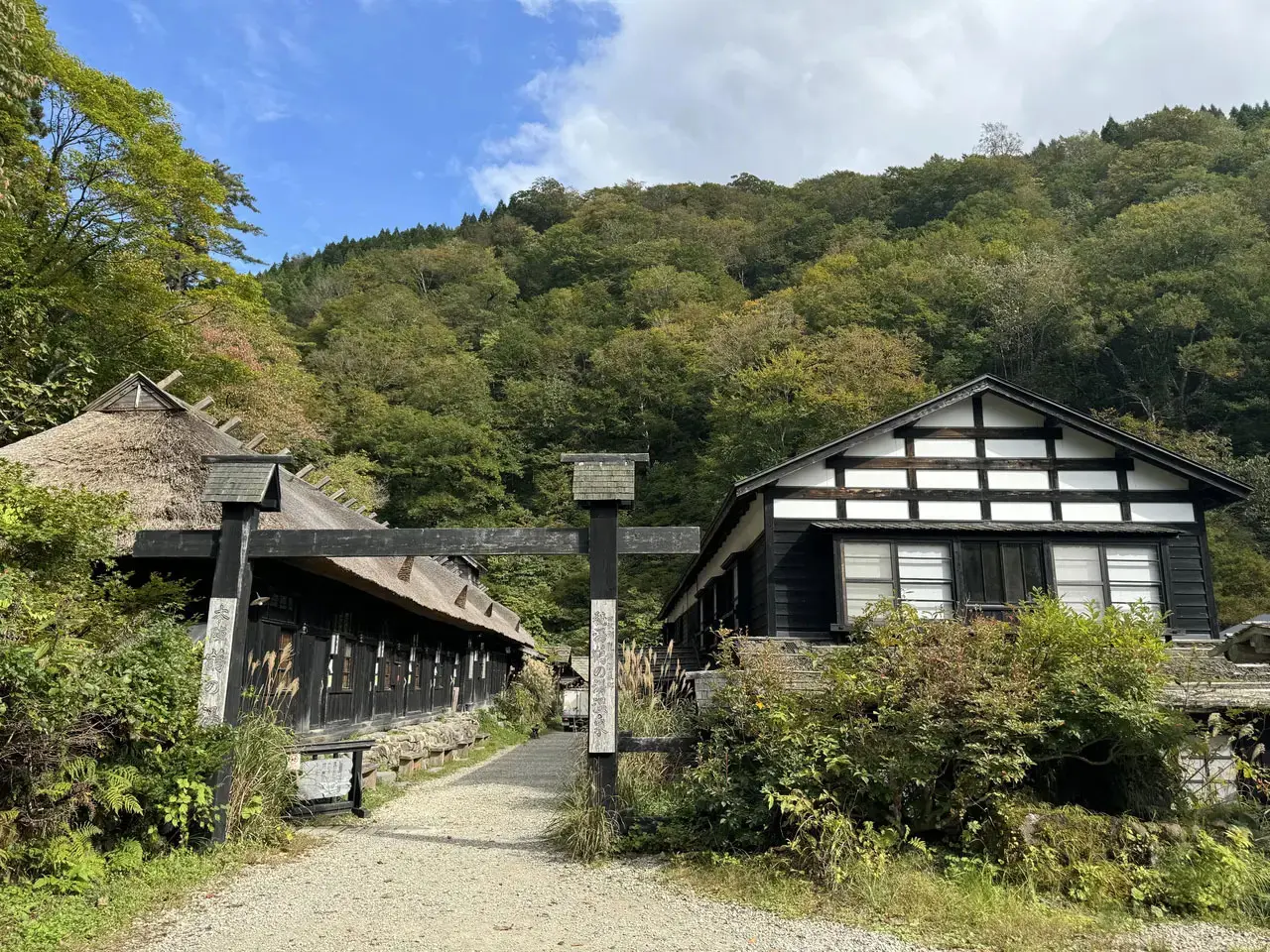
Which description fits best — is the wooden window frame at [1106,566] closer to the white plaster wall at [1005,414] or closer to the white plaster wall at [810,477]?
the white plaster wall at [1005,414]

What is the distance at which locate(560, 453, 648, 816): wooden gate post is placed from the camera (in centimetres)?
677

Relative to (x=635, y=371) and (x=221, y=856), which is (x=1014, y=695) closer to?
(x=221, y=856)

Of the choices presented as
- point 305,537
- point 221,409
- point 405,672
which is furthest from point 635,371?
point 305,537

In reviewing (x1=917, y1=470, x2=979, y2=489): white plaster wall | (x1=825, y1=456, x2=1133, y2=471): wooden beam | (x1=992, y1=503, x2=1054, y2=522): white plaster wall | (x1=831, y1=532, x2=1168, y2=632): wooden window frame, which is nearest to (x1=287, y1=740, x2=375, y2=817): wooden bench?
(x1=831, y1=532, x2=1168, y2=632): wooden window frame

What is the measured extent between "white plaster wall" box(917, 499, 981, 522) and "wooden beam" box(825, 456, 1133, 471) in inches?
23.6

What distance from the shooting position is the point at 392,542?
23.7 feet

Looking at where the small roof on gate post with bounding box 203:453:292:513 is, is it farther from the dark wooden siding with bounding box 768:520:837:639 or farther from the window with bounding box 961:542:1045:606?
the window with bounding box 961:542:1045:606

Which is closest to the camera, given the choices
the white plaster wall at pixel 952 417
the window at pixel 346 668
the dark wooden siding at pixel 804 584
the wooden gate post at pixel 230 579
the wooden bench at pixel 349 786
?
the wooden gate post at pixel 230 579

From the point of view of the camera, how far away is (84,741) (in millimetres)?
5566

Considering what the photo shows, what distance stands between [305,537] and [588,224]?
51973 millimetres

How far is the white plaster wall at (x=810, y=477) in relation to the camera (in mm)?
13523

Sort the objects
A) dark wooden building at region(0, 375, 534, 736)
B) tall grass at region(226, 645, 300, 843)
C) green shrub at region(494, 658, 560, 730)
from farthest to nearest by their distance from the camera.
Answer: green shrub at region(494, 658, 560, 730), dark wooden building at region(0, 375, 534, 736), tall grass at region(226, 645, 300, 843)

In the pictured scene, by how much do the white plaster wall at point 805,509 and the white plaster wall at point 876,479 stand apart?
0.48m

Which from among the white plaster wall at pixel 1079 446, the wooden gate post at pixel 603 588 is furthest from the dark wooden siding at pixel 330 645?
the white plaster wall at pixel 1079 446
